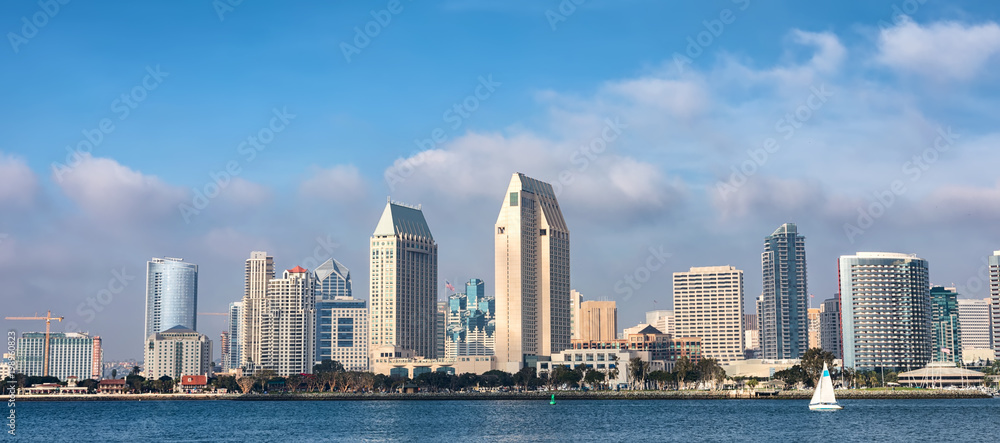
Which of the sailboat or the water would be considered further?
the sailboat

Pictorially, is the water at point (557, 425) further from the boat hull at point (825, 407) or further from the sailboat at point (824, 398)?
the sailboat at point (824, 398)

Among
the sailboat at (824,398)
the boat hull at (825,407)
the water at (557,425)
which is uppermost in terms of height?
the sailboat at (824,398)

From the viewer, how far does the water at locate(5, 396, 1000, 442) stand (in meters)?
127

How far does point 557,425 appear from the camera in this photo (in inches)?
5842

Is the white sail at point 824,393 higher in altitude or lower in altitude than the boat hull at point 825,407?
higher

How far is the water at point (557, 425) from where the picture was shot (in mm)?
127000

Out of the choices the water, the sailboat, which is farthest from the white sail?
the water

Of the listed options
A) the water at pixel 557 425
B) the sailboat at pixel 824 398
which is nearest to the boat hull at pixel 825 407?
the sailboat at pixel 824 398

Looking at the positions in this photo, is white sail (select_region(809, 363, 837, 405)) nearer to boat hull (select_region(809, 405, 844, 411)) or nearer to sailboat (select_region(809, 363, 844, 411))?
sailboat (select_region(809, 363, 844, 411))

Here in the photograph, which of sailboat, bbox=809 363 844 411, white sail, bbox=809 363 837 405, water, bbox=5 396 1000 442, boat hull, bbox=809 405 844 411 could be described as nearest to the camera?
water, bbox=5 396 1000 442

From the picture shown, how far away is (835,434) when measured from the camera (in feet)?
407

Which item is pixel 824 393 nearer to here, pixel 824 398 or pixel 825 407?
pixel 824 398

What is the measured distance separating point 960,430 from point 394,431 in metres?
65.5

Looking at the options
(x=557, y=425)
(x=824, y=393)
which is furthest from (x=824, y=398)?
(x=557, y=425)
